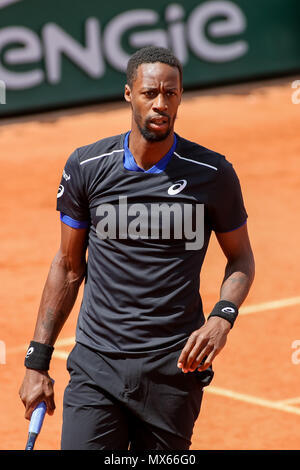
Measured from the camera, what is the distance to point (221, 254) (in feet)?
37.4

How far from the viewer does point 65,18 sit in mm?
17484

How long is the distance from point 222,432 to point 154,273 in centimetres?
318

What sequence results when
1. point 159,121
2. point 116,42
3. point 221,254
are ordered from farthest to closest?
point 116,42
point 221,254
point 159,121

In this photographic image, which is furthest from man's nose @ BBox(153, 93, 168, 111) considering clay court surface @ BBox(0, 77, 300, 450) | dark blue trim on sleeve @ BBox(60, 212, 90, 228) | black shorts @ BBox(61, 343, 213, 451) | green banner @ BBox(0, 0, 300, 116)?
green banner @ BBox(0, 0, 300, 116)

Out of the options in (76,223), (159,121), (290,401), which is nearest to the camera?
(159,121)

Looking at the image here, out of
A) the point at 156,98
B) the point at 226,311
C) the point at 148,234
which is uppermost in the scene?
the point at 156,98

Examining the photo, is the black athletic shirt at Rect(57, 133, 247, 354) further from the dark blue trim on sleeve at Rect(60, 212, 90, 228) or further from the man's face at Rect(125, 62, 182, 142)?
the man's face at Rect(125, 62, 182, 142)

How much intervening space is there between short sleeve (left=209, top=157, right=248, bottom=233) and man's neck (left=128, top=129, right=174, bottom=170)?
270 mm

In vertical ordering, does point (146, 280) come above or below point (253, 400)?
above

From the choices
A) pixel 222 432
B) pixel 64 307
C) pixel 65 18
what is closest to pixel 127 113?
pixel 65 18

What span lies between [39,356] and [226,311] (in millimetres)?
899

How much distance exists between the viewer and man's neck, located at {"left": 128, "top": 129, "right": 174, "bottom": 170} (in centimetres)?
439

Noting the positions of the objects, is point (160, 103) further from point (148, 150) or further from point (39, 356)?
point (39, 356)

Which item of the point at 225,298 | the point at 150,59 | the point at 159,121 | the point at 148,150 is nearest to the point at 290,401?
the point at 225,298
